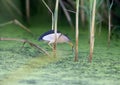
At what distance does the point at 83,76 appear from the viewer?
7.40 feet

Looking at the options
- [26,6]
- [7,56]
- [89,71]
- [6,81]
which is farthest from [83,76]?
[26,6]

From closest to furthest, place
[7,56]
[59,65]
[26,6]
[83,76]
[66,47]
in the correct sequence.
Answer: [83,76]
[59,65]
[7,56]
[66,47]
[26,6]

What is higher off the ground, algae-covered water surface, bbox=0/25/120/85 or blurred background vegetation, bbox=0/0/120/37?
blurred background vegetation, bbox=0/0/120/37

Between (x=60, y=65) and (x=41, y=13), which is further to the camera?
(x=41, y=13)

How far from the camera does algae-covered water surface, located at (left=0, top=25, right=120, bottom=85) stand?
7.12ft

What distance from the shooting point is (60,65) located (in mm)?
2469

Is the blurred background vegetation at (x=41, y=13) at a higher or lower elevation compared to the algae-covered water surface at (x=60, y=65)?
higher

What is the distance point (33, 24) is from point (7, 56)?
2.97 feet

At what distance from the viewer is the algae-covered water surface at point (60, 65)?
2.17 m

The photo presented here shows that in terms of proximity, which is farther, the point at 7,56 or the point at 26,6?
the point at 26,6

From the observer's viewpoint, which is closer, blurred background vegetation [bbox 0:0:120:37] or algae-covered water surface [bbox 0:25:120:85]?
A: algae-covered water surface [bbox 0:25:120:85]

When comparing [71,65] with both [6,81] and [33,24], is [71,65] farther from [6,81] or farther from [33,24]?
[33,24]

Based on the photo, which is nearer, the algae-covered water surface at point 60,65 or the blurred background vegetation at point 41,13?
the algae-covered water surface at point 60,65

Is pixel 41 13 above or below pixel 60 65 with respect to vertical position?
above
